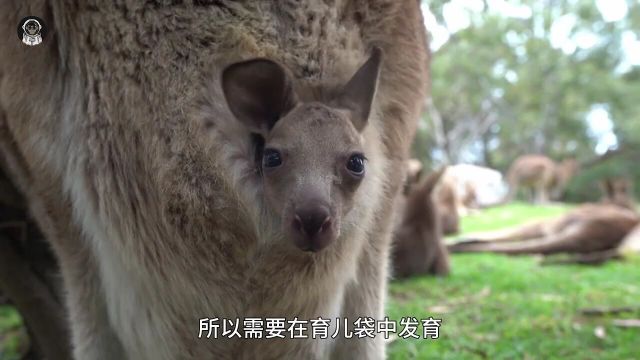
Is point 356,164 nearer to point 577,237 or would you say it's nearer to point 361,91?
point 361,91

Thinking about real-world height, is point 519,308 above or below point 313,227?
below

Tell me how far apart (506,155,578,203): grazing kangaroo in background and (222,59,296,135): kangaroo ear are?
15979mm

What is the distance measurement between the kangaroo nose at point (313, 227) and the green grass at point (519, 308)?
1724 millimetres

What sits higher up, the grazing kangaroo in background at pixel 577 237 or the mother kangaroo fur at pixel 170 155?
the mother kangaroo fur at pixel 170 155

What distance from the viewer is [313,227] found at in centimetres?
128

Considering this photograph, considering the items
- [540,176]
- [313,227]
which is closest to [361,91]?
[313,227]

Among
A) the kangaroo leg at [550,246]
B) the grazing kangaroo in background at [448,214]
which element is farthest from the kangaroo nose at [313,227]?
the grazing kangaroo in background at [448,214]

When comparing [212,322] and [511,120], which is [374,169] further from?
[511,120]

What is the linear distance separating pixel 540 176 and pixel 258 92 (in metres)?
16.4

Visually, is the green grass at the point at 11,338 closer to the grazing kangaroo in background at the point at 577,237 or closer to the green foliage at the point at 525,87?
the grazing kangaroo in background at the point at 577,237

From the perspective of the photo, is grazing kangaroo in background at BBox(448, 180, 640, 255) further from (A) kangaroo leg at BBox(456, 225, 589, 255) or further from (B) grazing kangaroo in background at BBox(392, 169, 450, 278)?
(B) grazing kangaroo in background at BBox(392, 169, 450, 278)

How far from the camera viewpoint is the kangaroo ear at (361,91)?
148 centimetres

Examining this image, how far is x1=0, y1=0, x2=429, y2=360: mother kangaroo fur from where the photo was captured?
157 centimetres

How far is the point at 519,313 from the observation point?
3.78 meters
